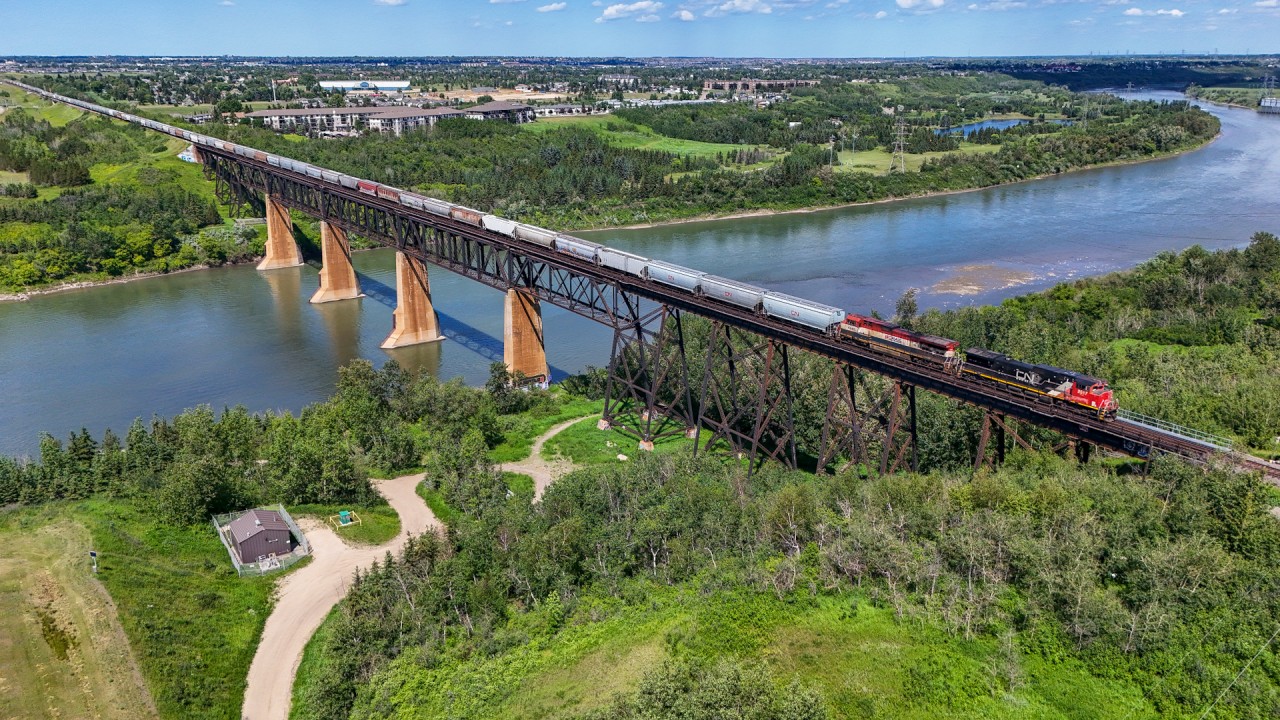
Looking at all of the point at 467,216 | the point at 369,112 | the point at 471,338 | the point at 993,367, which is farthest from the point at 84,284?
the point at 369,112

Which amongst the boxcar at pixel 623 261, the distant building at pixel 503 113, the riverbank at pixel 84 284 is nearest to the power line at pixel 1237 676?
the boxcar at pixel 623 261

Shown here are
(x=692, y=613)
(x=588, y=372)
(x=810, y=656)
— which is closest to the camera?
(x=810, y=656)

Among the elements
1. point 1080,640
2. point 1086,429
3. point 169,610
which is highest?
point 1086,429

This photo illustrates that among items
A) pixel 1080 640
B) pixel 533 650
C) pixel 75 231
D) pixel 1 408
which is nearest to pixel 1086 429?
pixel 1080 640

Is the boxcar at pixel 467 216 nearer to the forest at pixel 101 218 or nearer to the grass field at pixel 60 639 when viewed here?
the grass field at pixel 60 639

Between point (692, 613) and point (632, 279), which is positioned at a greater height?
point (632, 279)

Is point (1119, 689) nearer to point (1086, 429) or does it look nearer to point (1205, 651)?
point (1205, 651)

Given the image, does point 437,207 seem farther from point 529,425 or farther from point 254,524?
point 254,524

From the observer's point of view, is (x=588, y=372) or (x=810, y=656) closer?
(x=810, y=656)
